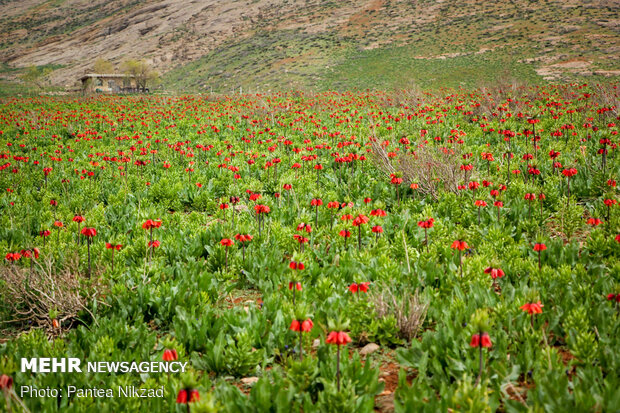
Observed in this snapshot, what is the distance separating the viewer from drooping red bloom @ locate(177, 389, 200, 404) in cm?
225

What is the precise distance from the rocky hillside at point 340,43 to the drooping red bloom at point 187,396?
31.7m

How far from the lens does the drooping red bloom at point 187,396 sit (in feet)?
7.38

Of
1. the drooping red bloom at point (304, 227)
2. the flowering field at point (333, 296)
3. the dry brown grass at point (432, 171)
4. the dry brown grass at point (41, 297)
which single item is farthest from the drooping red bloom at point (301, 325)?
the dry brown grass at point (432, 171)

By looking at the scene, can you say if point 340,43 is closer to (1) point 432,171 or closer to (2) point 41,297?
(1) point 432,171

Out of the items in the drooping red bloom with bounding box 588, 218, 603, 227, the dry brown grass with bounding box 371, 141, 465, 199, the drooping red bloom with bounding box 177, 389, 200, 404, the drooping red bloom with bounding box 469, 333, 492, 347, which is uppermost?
the drooping red bloom with bounding box 177, 389, 200, 404

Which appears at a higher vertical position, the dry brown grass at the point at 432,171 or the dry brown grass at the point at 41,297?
the dry brown grass at the point at 41,297

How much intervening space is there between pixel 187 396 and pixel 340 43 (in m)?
57.8

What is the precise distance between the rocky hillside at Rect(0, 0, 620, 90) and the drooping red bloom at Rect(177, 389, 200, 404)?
104ft

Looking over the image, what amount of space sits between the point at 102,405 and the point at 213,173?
7.23 metres

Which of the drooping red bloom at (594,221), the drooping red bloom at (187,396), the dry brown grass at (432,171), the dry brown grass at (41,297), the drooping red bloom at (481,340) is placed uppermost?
the drooping red bloom at (187,396)

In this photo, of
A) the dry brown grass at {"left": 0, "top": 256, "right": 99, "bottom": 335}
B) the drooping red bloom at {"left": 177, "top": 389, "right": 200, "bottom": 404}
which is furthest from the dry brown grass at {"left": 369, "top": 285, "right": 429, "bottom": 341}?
the dry brown grass at {"left": 0, "top": 256, "right": 99, "bottom": 335}

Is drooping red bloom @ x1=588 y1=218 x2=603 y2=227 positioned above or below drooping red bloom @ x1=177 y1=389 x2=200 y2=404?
below

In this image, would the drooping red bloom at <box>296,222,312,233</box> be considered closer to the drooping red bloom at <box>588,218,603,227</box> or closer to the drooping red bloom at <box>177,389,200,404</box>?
the drooping red bloom at <box>177,389,200,404</box>

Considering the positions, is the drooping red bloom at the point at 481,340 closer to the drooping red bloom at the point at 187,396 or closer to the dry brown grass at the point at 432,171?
the drooping red bloom at the point at 187,396
